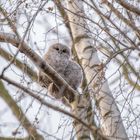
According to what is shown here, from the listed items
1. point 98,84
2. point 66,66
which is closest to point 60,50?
point 66,66

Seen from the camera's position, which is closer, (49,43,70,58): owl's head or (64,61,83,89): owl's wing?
(64,61,83,89): owl's wing

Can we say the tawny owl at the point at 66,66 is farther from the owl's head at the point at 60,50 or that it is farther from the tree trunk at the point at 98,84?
the tree trunk at the point at 98,84

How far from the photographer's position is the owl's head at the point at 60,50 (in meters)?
5.42

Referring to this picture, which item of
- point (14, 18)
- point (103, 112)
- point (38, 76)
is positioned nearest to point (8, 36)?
point (14, 18)

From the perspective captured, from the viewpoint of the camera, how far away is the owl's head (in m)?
5.42

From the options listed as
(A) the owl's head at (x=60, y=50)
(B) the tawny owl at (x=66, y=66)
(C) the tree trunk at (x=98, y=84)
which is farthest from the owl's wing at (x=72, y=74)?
(C) the tree trunk at (x=98, y=84)

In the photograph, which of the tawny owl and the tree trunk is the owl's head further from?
the tree trunk

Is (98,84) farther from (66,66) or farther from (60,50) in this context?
(60,50)

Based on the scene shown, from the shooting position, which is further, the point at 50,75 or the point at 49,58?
the point at 49,58

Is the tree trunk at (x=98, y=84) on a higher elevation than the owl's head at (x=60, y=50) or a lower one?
lower

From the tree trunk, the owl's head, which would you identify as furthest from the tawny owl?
the tree trunk

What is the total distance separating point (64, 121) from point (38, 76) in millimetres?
1366

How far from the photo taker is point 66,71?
17.1 ft

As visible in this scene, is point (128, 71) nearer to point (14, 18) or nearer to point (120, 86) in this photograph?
point (120, 86)
